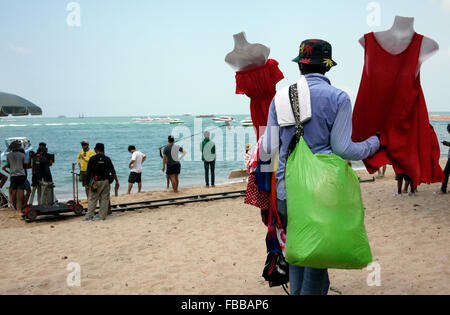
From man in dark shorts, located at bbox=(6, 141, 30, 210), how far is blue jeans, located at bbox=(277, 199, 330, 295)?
9.59m

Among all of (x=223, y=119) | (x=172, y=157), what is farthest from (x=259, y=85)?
(x=223, y=119)

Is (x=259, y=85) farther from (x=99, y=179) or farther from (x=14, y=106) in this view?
(x=14, y=106)

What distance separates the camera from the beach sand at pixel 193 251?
4457mm

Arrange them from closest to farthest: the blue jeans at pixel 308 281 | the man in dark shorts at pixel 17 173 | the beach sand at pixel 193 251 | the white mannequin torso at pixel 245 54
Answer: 1. the blue jeans at pixel 308 281
2. the white mannequin torso at pixel 245 54
3. the beach sand at pixel 193 251
4. the man in dark shorts at pixel 17 173

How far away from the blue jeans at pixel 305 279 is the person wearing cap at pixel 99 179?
675 centimetres

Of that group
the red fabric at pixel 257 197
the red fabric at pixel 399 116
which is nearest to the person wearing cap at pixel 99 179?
the red fabric at pixel 257 197

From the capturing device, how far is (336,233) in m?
2.01

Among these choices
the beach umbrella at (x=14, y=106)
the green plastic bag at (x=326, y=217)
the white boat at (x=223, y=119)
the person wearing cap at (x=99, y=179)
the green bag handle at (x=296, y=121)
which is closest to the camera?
the green plastic bag at (x=326, y=217)

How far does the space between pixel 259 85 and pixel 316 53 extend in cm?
75

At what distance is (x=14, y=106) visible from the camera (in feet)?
29.1

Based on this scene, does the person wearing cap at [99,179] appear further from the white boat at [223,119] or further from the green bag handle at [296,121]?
the green bag handle at [296,121]

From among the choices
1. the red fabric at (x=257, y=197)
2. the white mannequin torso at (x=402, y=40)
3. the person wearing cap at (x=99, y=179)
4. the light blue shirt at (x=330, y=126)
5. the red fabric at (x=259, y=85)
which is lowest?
the person wearing cap at (x=99, y=179)
